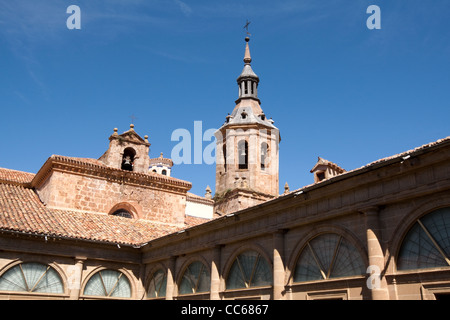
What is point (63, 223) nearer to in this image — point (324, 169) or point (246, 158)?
point (324, 169)

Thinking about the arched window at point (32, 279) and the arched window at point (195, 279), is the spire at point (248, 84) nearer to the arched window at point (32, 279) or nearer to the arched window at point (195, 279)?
the arched window at point (195, 279)

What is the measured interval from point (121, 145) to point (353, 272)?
17.1 meters

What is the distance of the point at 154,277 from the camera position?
1970 centimetres

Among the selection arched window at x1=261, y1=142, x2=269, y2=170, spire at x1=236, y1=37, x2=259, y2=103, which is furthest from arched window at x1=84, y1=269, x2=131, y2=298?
spire at x1=236, y1=37, x2=259, y2=103

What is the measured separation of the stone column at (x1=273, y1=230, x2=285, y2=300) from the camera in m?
12.9

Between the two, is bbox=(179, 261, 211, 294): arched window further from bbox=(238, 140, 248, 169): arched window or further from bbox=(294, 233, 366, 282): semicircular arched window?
bbox=(238, 140, 248, 169): arched window

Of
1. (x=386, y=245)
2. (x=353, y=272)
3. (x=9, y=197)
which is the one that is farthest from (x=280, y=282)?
(x=9, y=197)

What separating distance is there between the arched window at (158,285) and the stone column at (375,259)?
34.0 ft

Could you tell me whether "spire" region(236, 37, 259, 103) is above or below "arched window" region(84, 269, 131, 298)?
above

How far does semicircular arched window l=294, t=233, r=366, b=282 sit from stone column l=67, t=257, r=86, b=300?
9.81m

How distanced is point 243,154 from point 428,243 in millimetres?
29554

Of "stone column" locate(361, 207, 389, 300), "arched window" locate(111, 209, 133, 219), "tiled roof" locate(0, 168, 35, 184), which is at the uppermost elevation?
"tiled roof" locate(0, 168, 35, 184)
